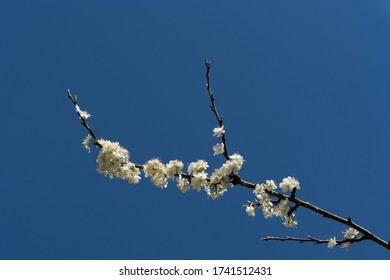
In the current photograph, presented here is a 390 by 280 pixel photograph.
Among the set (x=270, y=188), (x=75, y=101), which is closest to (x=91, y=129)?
(x=75, y=101)

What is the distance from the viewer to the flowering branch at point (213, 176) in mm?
6324

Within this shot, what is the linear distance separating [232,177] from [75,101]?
3032 millimetres

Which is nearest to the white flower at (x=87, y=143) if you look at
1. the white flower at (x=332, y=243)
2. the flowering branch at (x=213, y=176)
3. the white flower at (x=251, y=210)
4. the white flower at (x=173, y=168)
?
the flowering branch at (x=213, y=176)

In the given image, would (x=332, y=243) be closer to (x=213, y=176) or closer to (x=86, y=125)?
(x=213, y=176)

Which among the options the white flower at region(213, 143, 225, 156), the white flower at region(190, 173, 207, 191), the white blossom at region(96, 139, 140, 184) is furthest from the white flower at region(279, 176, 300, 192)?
the white blossom at region(96, 139, 140, 184)

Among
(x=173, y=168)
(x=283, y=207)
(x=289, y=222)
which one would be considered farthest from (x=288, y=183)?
(x=173, y=168)

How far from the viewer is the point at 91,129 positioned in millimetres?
6805

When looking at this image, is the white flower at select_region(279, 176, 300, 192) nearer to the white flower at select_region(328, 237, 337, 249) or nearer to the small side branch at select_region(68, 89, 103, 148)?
the white flower at select_region(328, 237, 337, 249)

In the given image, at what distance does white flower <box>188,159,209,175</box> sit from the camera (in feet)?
22.2

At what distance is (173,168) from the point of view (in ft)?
22.3

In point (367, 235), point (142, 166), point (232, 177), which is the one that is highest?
point (142, 166)

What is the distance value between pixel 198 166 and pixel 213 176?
1.28ft
